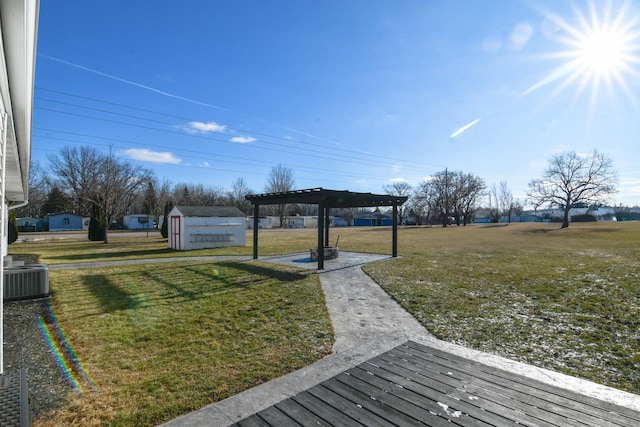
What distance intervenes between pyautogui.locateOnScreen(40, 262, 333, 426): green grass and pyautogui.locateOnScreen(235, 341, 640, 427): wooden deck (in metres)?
0.86

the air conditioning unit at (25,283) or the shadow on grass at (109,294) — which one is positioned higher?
the air conditioning unit at (25,283)

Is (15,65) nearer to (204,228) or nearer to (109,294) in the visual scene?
(109,294)

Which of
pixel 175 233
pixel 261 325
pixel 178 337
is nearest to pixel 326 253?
pixel 261 325

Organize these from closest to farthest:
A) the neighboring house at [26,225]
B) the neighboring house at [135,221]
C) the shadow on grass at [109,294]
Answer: the shadow on grass at [109,294]
the neighboring house at [26,225]
the neighboring house at [135,221]

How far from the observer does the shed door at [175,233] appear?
63.4 feet

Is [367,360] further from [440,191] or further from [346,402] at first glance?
[440,191]

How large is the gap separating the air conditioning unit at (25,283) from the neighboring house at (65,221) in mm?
47032

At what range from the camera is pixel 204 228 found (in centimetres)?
1958

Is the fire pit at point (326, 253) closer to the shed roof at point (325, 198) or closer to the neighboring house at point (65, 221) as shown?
the shed roof at point (325, 198)

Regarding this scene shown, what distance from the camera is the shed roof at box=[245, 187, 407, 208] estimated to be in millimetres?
11998

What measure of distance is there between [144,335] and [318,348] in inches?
112

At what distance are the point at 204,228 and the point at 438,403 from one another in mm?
18430

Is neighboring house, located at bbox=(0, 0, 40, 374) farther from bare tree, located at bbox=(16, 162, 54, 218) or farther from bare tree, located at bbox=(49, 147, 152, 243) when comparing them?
bare tree, located at bbox=(16, 162, 54, 218)

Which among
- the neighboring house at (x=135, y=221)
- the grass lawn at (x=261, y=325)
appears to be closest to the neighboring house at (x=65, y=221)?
the neighboring house at (x=135, y=221)
